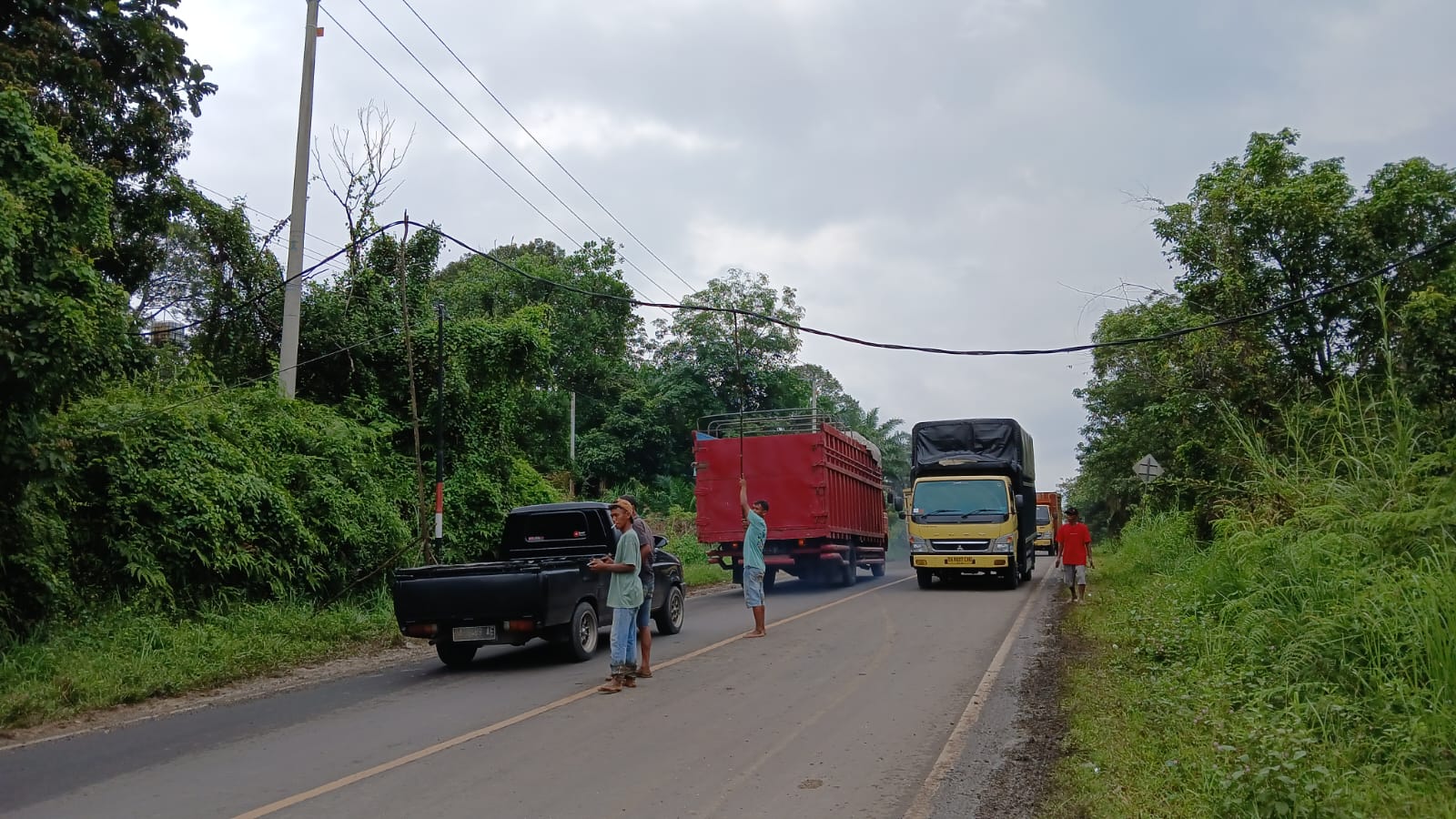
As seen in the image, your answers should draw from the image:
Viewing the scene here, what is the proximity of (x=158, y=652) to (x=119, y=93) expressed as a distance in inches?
380

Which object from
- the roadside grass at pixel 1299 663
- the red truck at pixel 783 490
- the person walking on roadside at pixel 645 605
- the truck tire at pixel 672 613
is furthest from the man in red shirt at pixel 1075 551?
the person walking on roadside at pixel 645 605

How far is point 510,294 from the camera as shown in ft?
128

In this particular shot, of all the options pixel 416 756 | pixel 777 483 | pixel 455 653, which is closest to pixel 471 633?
pixel 455 653

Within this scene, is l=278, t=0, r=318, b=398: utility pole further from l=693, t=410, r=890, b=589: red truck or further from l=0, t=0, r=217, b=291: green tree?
l=693, t=410, r=890, b=589: red truck

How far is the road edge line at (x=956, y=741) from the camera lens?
5633 millimetres

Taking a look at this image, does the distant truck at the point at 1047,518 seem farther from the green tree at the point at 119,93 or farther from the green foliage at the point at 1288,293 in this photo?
the green tree at the point at 119,93

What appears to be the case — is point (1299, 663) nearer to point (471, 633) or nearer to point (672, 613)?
point (471, 633)

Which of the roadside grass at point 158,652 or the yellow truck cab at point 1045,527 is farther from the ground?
the yellow truck cab at point 1045,527

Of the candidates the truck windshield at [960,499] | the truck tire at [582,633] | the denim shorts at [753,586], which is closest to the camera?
the truck tire at [582,633]

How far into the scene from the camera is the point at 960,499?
20.1m

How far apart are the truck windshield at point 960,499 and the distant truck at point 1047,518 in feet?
70.5

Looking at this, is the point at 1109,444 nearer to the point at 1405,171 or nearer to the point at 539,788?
the point at 1405,171

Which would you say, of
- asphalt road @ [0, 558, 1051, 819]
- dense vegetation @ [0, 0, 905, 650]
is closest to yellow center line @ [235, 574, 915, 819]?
asphalt road @ [0, 558, 1051, 819]

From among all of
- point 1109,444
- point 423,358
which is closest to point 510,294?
point 423,358
